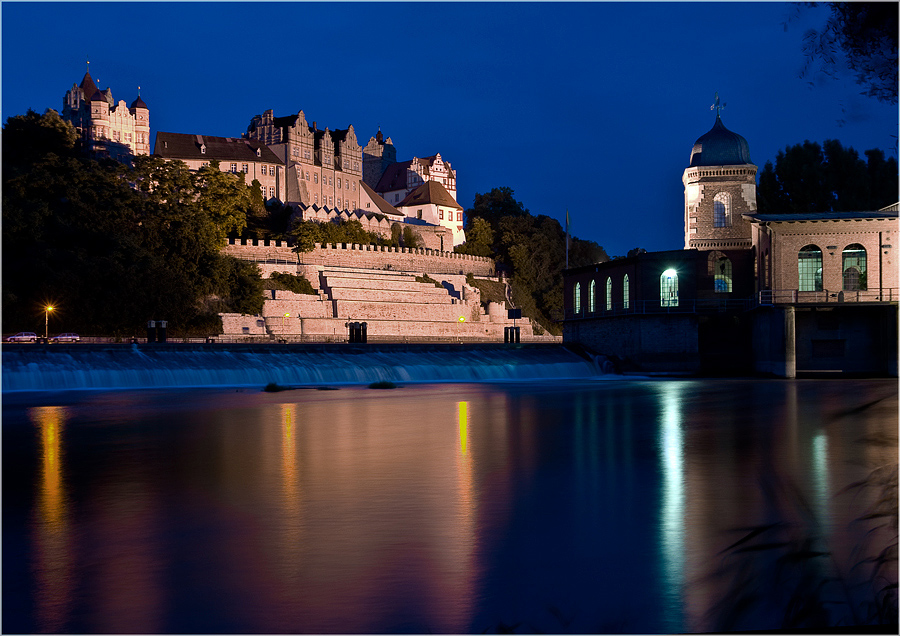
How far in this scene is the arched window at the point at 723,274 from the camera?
45.5 m

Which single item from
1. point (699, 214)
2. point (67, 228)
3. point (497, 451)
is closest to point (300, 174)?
point (67, 228)

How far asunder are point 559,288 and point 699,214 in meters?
49.3

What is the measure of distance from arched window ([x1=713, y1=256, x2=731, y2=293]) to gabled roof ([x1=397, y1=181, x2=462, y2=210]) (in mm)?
76989

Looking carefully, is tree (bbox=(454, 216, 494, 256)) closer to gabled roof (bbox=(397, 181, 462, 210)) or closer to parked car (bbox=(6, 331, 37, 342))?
gabled roof (bbox=(397, 181, 462, 210))

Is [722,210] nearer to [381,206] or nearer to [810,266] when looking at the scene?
[810,266]

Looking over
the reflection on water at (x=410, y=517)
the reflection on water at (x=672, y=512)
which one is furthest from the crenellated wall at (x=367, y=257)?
the reflection on water at (x=672, y=512)

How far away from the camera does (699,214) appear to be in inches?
1903

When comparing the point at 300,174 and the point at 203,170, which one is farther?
the point at 300,174

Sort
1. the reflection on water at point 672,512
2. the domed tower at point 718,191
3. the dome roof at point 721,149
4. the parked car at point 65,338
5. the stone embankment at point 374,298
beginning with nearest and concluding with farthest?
1. the reflection on water at point 672,512
2. the parked car at point 65,338
3. the domed tower at point 718,191
4. the dome roof at point 721,149
5. the stone embankment at point 374,298

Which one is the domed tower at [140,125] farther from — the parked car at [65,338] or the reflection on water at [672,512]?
the reflection on water at [672,512]

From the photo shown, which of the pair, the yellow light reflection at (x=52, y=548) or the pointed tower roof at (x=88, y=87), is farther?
the pointed tower roof at (x=88, y=87)

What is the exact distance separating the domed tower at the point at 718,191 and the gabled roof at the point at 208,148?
6945 centimetres

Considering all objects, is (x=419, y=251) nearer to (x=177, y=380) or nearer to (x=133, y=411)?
(x=177, y=380)

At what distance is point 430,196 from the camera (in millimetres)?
120812
